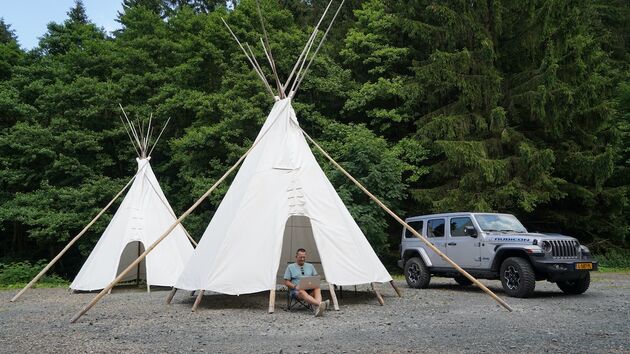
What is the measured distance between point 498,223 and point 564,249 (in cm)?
181

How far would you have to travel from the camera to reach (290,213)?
32.9ft

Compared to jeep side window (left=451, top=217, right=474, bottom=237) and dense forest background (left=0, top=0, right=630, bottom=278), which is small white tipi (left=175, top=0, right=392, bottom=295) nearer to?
jeep side window (left=451, top=217, right=474, bottom=237)

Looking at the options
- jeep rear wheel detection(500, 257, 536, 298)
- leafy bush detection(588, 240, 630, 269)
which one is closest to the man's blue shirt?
jeep rear wheel detection(500, 257, 536, 298)

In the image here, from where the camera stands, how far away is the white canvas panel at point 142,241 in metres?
14.1

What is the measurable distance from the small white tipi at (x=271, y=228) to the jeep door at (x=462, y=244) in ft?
8.66

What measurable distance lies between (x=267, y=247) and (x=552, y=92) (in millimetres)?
15625

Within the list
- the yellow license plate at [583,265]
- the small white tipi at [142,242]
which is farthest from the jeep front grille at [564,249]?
the small white tipi at [142,242]

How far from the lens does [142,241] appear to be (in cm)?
1468

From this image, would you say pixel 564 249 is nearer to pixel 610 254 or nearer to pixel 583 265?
pixel 583 265

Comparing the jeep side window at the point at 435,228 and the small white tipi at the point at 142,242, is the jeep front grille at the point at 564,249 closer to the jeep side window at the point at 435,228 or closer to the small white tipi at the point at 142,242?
the jeep side window at the point at 435,228

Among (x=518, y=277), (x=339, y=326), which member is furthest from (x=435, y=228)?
(x=339, y=326)

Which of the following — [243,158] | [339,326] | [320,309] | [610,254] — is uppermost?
[243,158]

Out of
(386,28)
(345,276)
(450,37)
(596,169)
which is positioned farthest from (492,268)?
(386,28)

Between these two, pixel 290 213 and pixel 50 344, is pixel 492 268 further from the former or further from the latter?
pixel 50 344
